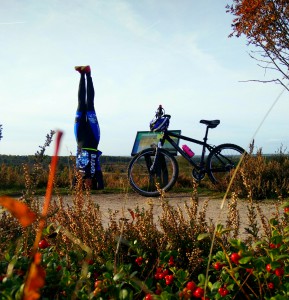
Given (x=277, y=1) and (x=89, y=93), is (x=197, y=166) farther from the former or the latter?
(x=277, y=1)

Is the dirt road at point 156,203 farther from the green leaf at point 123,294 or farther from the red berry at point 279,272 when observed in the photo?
the green leaf at point 123,294

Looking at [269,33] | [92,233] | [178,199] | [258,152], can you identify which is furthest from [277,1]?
[92,233]

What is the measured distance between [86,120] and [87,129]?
20 centimetres

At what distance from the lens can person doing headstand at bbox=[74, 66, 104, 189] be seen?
8.60 m

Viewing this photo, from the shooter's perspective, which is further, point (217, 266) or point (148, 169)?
point (148, 169)

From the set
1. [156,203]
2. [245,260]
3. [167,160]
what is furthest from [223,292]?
[167,160]

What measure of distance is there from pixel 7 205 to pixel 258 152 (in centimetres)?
876

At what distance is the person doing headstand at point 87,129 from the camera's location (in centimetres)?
860

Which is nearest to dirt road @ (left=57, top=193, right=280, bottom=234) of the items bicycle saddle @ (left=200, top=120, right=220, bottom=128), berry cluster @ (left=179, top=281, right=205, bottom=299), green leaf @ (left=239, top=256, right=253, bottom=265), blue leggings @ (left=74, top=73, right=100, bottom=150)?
blue leggings @ (left=74, top=73, right=100, bottom=150)

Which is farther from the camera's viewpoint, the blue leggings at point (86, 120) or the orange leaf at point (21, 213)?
the blue leggings at point (86, 120)

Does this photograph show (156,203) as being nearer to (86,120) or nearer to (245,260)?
(86,120)

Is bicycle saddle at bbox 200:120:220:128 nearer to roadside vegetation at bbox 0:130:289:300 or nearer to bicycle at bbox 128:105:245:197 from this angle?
bicycle at bbox 128:105:245:197

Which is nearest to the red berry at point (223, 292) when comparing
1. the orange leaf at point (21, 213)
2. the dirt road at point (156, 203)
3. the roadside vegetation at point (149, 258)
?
the roadside vegetation at point (149, 258)

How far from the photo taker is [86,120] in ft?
28.5
